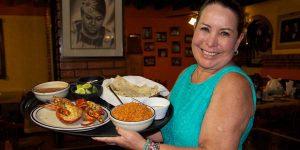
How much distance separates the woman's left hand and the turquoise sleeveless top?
22cm

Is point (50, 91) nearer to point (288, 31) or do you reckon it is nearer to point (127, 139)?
point (127, 139)

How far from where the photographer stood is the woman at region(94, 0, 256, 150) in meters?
0.98

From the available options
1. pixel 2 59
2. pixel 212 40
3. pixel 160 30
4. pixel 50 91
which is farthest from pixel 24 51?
pixel 212 40

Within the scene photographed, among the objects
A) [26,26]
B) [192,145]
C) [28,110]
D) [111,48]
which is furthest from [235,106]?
[26,26]

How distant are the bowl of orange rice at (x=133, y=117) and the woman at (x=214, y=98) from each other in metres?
0.03

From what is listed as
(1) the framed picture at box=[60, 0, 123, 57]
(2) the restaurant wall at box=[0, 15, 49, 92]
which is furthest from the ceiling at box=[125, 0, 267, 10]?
(1) the framed picture at box=[60, 0, 123, 57]

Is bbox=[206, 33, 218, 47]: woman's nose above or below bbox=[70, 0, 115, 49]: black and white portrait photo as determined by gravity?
below

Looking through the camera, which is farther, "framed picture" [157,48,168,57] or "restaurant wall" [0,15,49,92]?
"framed picture" [157,48,168,57]

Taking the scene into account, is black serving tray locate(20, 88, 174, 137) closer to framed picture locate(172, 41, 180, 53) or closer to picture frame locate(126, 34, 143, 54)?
picture frame locate(126, 34, 143, 54)

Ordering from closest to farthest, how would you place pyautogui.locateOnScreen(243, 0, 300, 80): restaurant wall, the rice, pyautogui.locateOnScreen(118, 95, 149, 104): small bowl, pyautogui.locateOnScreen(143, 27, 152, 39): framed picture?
the rice → pyautogui.locateOnScreen(118, 95, 149, 104): small bowl → pyautogui.locateOnScreen(243, 0, 300, 80): restaurant wall → pyautogui.locateOnScreen(143, 27, 152, 39): framed picture

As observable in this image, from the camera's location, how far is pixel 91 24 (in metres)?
2.92

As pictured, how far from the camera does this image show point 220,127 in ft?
3.20

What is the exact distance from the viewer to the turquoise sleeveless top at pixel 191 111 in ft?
3.64

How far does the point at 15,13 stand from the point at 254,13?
7965mm
